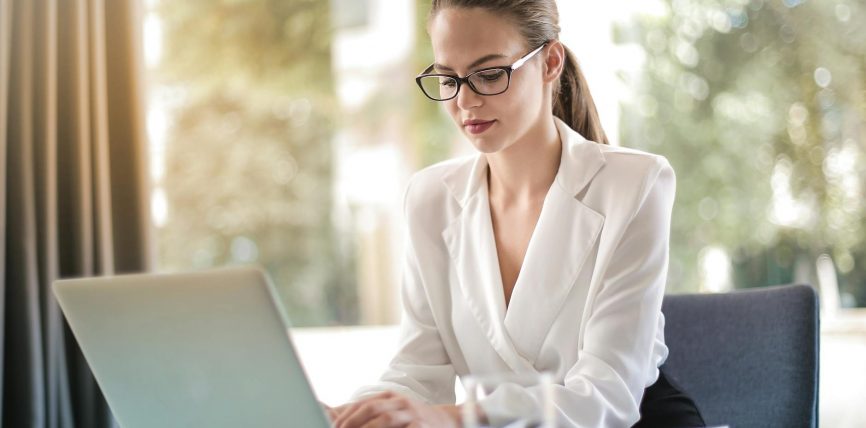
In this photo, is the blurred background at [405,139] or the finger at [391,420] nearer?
the finger at [391,420]

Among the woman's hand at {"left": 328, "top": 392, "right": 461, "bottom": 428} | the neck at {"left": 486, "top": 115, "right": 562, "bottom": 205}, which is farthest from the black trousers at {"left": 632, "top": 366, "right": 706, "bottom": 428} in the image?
the woman's hand at {"left": 328, "top": 392, "right": 461, "bottom": 428}

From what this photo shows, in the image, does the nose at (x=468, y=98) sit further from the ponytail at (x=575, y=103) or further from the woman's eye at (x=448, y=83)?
the ponytail at (x=575, y=103)

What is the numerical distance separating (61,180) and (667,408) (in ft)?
5.51

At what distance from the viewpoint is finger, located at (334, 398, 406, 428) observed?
1.13 m

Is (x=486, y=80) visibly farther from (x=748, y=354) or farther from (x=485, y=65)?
(x=748, y=354)

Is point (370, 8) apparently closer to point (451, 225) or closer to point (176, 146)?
point (176, 146)

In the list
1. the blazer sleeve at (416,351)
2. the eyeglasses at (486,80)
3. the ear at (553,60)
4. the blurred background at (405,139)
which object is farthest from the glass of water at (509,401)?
the blurred background at (405,139)

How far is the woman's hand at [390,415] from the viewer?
1134 mm

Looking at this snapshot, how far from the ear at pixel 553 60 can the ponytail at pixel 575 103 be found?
0.30 feet

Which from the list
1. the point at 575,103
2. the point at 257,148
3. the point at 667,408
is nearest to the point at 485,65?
the point at 575,103

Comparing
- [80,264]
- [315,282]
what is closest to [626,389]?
[80,264]

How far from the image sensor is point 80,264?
246 cm

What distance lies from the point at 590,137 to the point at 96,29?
140cm

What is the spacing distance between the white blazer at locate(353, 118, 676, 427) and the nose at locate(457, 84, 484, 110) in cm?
20
